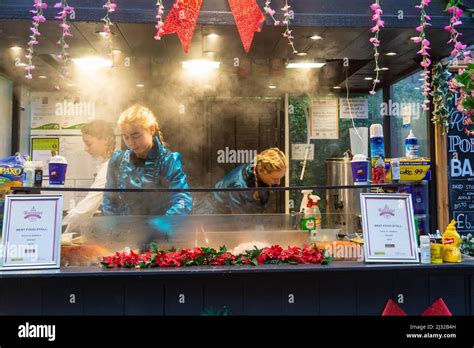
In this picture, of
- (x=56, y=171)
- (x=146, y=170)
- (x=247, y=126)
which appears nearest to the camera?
(x=56, y=171)

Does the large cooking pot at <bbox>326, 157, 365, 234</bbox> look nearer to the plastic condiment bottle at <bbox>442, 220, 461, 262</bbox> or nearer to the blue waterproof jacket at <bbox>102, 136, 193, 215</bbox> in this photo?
the plastic condiment bottle at <bbox>442, 220, 461, 262</bbox>

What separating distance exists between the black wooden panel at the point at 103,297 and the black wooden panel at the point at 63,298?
0.13 feet

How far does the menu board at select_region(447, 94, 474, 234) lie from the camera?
4.96 metres

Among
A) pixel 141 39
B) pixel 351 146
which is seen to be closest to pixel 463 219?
pixel 351 146

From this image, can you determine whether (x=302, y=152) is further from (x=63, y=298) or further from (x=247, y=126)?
(x=63, y=298)

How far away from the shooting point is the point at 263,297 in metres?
2.61

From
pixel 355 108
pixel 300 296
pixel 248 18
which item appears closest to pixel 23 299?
pixel 300 296

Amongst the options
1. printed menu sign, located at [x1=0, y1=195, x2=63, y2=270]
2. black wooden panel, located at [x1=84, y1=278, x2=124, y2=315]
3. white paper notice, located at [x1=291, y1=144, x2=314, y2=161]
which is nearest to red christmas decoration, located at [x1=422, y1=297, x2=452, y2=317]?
black wooden panel, located at [x1=84, y1=278, x2=124, y2=315]

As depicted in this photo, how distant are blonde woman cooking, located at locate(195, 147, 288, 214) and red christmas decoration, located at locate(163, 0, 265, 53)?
3.86 feet

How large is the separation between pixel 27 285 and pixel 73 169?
145 inches

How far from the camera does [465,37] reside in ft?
13.5

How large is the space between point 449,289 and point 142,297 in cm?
184

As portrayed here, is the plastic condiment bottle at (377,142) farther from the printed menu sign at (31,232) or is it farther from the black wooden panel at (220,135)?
the black wooden panel at (220,135)

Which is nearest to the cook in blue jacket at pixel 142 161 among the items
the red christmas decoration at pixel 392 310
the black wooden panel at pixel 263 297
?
the black wooden panel at pixel 263 297
